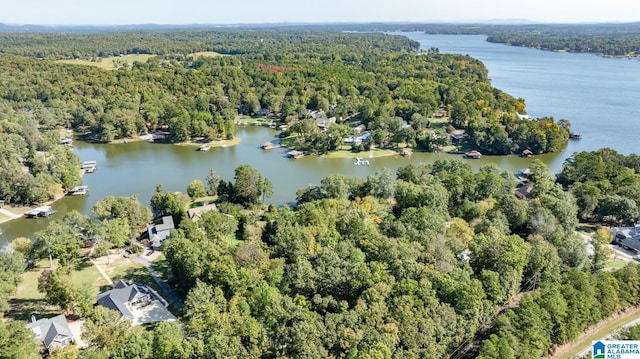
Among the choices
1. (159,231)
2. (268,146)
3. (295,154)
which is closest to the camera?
(159,231)

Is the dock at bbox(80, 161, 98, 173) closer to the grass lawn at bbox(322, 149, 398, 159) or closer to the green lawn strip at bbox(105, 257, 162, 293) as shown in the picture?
the green lawn strip at bbox(105, 257, 162, 293)

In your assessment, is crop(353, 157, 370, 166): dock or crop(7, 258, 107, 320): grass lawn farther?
crop(353, 157, 370, 166): dock

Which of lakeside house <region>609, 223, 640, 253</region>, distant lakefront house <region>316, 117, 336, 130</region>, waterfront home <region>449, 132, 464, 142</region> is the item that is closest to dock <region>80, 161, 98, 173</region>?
distant lakefront house <region>316, 117, 336, 130</region>

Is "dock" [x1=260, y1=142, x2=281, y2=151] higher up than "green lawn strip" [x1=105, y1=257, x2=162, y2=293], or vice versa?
"dock" [x1=260, y1=142, x2=281, y2=151]

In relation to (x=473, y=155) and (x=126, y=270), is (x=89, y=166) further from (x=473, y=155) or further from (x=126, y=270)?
(x=473, y=155)

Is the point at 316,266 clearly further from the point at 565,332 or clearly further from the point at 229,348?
the point at 565,332

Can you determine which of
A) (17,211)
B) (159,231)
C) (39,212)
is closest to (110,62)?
(17,211)

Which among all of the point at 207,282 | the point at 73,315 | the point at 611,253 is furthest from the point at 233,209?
the point at 611,253
